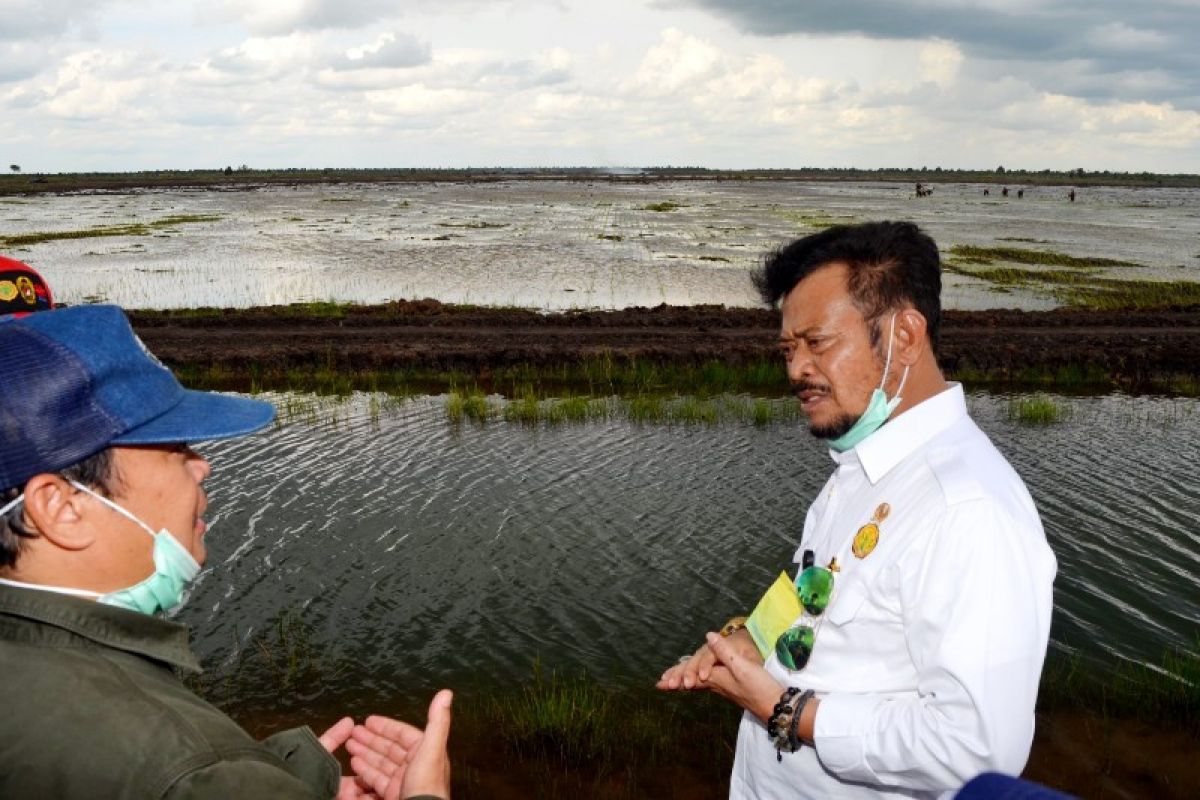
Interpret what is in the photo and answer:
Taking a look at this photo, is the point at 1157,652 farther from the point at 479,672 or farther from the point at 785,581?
the point at 785,581

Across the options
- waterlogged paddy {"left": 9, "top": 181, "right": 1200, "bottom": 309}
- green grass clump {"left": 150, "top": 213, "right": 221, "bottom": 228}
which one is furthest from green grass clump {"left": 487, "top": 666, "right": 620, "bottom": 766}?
green grass clump {"left": 150, "top": 213, "right": 221, "bottom": 228}

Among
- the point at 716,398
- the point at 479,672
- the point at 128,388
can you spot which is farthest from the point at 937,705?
the point at 716,398

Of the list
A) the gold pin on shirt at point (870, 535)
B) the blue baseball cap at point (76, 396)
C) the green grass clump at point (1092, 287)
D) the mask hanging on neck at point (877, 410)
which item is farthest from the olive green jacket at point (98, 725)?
the green grass clump at point (1092, 287)

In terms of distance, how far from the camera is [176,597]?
70.6 inches

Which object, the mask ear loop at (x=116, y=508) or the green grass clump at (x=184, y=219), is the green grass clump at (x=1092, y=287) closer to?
the mask ear loop at (x=116, y=508)

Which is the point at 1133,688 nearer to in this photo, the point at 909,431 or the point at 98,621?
the point at 909,431

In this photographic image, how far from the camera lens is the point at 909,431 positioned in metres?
2.20

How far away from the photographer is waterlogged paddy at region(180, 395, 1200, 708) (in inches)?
264

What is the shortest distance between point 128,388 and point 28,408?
0.17m

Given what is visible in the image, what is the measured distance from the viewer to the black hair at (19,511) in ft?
5.01

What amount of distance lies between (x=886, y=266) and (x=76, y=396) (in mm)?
1972

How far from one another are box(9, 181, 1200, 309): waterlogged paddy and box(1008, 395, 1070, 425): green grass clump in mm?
4417

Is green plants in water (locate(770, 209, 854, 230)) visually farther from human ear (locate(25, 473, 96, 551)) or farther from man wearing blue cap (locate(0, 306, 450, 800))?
human ear (locate(25, 473, 96, 551))

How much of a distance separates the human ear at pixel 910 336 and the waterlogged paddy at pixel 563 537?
452 centimetres
